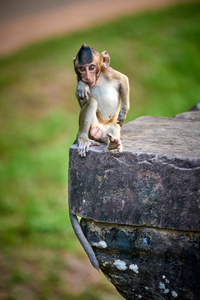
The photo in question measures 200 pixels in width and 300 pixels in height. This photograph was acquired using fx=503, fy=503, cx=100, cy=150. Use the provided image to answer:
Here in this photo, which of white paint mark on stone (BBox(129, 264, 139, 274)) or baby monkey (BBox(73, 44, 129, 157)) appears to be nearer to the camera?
white paint mark on stone (BBox(129, 264, 139, 274))

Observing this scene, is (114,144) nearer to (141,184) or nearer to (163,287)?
(141,184)

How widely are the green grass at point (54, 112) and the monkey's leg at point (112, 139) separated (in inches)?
115

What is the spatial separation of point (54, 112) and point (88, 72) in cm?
601

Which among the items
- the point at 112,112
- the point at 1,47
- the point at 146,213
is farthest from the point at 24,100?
the point at 146,213

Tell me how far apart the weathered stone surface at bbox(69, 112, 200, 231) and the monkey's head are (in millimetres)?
490

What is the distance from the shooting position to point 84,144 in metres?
2.93

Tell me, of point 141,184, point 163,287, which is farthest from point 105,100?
point 163,287

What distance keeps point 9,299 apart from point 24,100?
4.85 m

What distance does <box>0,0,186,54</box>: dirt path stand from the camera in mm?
11492

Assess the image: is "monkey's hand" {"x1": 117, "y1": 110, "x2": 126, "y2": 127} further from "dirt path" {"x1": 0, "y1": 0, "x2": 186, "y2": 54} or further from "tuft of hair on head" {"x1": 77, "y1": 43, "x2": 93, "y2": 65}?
"dirt path" {"x1": 0, "y1": 0, "x2": 186, "y2": 54}

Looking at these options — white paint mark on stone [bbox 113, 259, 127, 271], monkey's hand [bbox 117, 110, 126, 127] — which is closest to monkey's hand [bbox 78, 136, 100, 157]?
monkey's hand [bbox 117, 110, 126, 127]

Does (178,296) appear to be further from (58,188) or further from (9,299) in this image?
(58,188)

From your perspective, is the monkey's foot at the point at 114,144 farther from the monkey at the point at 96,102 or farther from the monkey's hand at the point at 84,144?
the monkey's hand at the point at 84,144

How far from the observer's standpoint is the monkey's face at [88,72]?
3.14m
